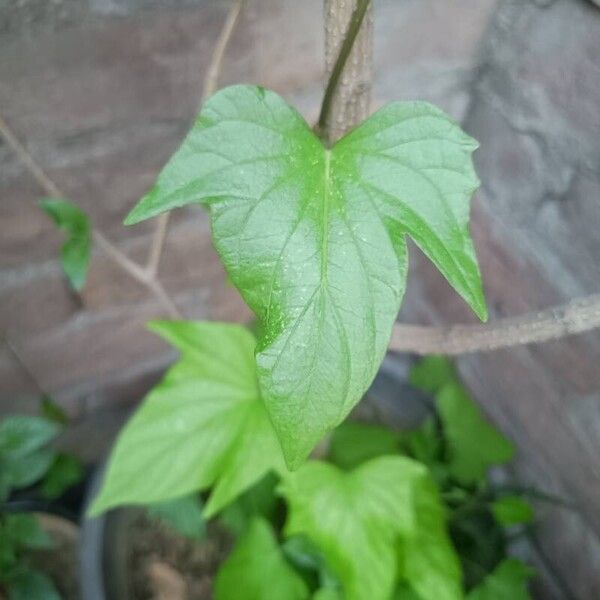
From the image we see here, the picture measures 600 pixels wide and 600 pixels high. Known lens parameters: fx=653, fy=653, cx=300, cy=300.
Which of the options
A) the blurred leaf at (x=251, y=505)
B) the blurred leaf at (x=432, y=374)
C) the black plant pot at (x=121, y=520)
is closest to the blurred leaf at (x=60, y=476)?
the black plant pot at (x=121, y=520)

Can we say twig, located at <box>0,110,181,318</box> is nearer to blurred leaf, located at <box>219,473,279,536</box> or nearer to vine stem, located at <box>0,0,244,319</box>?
vine stem, located at <box>0,0,244,319</box>

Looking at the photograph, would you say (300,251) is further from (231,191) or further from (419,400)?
(419,400)

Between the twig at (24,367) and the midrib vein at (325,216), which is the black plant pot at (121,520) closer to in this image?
the twig at (24,367)

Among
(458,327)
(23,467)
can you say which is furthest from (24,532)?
(458,327)

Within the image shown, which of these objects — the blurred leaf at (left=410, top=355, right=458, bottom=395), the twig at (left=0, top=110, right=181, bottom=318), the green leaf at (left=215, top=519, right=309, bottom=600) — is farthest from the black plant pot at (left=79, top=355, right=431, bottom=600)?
the twig at (left=0, top=110, right=181, bottom=318)

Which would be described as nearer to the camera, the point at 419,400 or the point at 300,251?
the point at 300,251

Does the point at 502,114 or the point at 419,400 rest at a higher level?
the point at 502,114

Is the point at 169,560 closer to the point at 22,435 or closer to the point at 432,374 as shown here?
the point at 22,435

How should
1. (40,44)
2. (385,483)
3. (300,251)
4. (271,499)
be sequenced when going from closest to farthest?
(300,251) < (40,44) < (385,483) < (271,499)

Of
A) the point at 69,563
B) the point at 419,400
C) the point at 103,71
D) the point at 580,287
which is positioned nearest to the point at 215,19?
the point at 103,71
